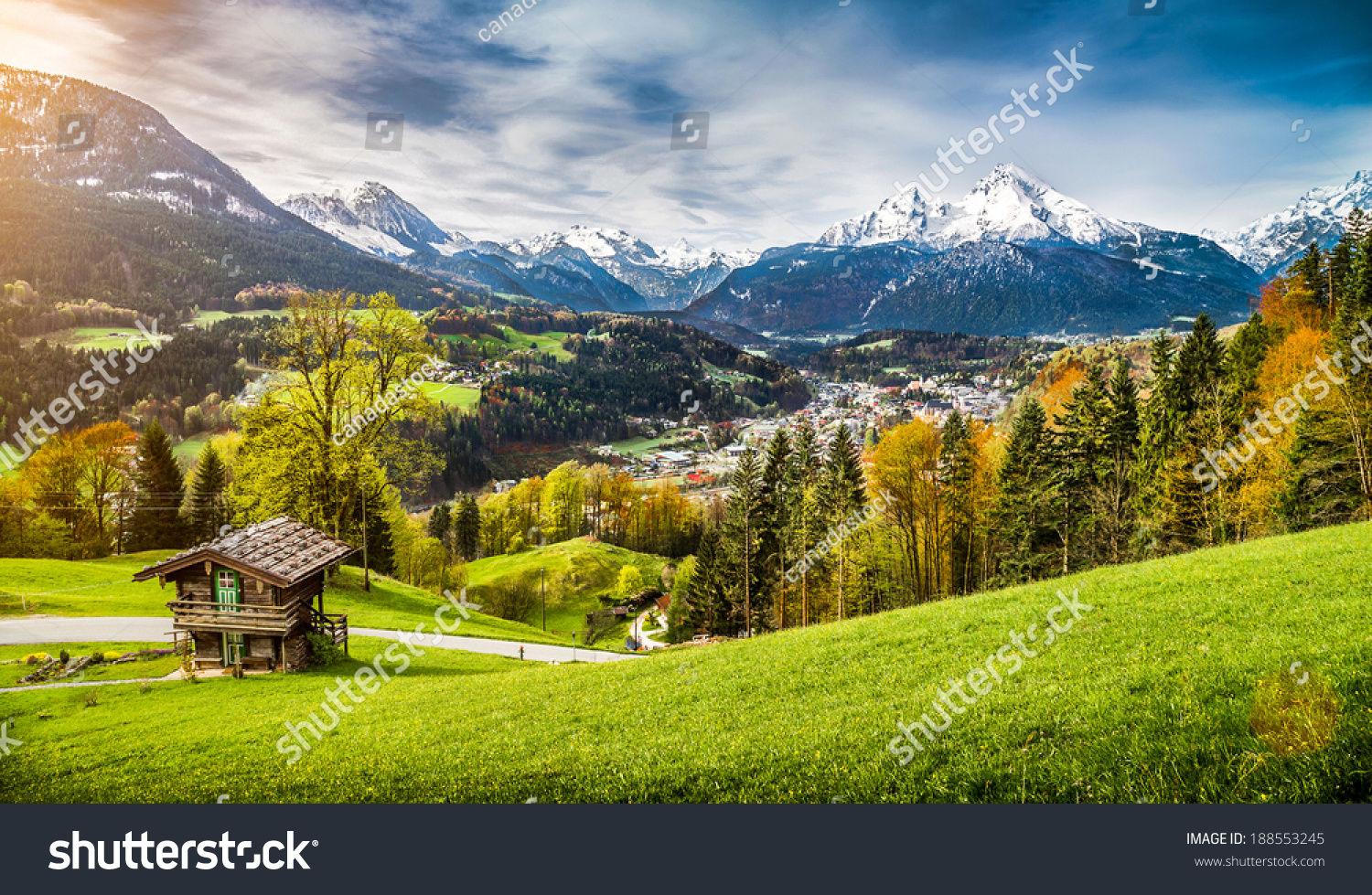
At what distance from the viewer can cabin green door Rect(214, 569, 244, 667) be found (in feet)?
78.1

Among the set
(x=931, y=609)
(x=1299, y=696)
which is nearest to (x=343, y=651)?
(x=931, y=609)

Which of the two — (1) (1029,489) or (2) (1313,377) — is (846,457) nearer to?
(1) (1029,489)

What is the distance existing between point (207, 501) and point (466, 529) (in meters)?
42.5

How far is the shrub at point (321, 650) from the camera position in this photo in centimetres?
2519

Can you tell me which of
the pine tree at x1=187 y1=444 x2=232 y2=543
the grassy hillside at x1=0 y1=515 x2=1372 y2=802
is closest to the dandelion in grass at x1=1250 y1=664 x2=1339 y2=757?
the grassy hillside at x1=0 y1=515 x2=1372 y2=802

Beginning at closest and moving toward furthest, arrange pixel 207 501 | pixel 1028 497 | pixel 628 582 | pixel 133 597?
pixel 133 597 < pixel 1028 497 < pixel 207 501 < pixel 628 582

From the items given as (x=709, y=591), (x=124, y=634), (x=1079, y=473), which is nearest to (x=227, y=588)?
(x=124, y=634)

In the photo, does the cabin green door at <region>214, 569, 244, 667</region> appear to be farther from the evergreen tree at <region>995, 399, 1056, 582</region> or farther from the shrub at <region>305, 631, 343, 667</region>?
the evergreen tree at <region>995, 399, 1056, 582</region>

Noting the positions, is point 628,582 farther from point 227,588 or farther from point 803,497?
point 227,588

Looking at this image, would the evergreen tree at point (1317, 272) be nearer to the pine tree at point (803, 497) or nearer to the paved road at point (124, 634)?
the pine tree at point (803, 497)

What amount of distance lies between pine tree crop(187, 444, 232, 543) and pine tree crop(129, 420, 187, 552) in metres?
1.59

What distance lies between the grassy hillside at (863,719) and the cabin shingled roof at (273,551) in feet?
16.0

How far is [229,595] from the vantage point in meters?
23.9

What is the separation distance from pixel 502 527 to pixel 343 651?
81.2 metres
